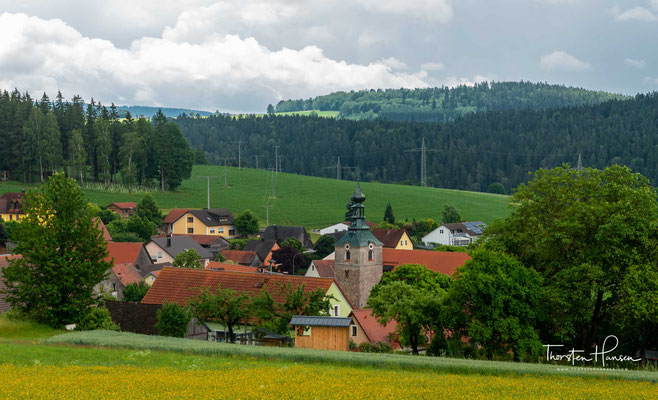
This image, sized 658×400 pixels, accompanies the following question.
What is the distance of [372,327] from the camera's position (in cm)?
5712

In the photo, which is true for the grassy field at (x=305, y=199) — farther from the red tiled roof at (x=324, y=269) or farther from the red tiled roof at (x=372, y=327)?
the red tiled roof at (x=372, y=327)

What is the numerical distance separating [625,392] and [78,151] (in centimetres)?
13868

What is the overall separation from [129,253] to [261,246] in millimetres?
25927

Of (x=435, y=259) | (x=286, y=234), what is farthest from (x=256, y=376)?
(x=286, y=234)

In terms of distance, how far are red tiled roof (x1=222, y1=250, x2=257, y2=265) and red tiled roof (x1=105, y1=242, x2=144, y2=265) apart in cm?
1754

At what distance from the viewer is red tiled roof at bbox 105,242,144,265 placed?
287ft

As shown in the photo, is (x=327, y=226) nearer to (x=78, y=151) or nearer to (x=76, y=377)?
(x=78, y=151)

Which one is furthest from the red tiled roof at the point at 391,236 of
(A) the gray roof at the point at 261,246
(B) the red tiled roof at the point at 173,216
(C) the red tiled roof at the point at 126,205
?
(C) the red tiled roof at the point at 126,205

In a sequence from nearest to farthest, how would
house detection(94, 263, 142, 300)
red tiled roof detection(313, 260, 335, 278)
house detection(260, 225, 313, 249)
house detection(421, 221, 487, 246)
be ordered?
house detection(94, 263, 142, 300) < red tiled roof detection(313, 260, 335, 278) < house detection(260, 225, 313, 249) < house detection(421, 221, 487, 246)

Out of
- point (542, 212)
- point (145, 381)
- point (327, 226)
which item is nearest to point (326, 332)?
point (542, 212)

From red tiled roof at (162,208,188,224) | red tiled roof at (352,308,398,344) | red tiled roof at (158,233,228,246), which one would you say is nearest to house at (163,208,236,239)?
red tiled roof at (162,208,188,224)

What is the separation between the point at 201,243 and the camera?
390 ft

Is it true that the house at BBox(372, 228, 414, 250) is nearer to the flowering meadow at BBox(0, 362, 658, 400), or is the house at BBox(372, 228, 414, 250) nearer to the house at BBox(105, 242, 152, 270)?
the house at BBox(105, 242, 152, 270)

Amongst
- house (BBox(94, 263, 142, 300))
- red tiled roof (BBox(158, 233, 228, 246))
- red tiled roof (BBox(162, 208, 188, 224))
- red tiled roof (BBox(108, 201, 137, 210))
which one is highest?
red tiled roof (BBox(108, 201, 137, 210))
